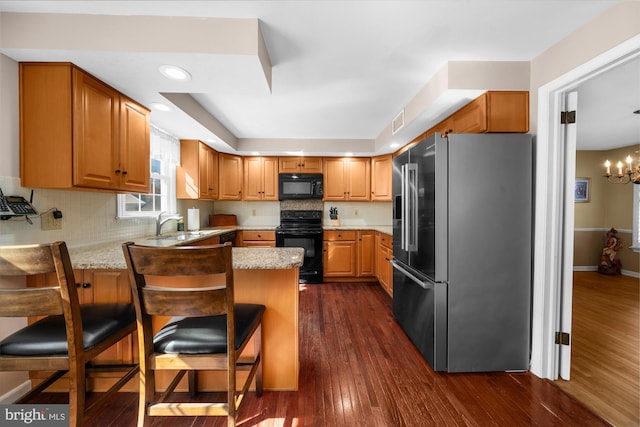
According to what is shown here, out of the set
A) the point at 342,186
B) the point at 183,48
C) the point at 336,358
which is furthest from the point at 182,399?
the point at 342,186

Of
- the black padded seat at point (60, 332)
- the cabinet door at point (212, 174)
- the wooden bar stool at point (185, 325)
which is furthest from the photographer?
the cabinet door at point (212, 174)

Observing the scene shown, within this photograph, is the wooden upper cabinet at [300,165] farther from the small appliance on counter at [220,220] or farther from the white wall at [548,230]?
the white wall at [548,230]

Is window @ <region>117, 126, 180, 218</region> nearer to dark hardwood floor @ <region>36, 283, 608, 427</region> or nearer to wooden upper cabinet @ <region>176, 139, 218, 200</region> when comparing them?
wooden upper cabinet @ <region>176, 139, 218, 200</region>

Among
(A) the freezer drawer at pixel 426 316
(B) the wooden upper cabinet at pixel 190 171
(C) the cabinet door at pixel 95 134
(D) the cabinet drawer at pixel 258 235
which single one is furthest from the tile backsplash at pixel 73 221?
(A) the freezer drawer at pixel 426 316

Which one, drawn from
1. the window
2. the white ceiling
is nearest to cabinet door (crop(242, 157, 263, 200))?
the window

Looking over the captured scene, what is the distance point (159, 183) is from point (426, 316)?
10.8ft

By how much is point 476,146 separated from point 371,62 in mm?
1007

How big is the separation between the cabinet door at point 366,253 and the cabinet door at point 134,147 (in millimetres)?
3065

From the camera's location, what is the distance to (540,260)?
6.08ft

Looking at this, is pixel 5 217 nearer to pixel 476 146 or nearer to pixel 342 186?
pixel 476 146

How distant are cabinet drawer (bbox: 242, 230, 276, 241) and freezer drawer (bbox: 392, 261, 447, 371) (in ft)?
7.85

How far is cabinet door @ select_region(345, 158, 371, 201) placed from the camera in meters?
4.58

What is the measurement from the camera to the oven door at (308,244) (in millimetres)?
4172

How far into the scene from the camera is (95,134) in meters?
1.82
